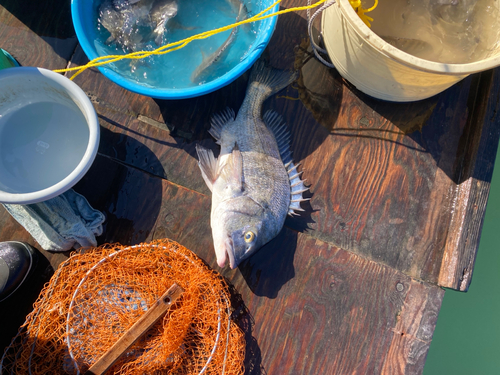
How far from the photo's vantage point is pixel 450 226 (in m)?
2.51

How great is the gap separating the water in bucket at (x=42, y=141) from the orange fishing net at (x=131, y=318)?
695 millimetres

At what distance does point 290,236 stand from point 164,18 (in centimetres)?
212

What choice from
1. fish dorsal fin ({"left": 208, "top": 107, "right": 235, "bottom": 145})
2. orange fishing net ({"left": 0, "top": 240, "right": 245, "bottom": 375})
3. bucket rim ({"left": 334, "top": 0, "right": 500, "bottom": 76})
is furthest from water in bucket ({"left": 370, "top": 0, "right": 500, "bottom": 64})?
orange fishing net ({"left": 0, "top": 240, "right": 245, "bottom": 375})

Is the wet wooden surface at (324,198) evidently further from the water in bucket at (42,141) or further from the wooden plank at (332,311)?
the water in bucket at (42,141)

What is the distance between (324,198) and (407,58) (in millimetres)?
1275

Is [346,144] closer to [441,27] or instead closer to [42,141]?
[441,27]

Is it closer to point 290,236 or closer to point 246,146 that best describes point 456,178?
point 290,236

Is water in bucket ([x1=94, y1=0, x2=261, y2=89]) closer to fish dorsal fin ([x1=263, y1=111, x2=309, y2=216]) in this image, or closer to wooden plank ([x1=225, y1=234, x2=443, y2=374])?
fish dorsal fin ([x1=263, y1=111, x2=309, y2=216])

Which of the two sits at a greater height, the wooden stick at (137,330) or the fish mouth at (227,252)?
the fish mouth at (227,252)

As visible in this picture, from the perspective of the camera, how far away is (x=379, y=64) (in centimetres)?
192

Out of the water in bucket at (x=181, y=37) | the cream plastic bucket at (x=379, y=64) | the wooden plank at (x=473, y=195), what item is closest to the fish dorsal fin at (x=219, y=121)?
the water in bucket at (x=181, y=37)

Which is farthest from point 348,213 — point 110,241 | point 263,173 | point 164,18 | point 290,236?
point 164,18

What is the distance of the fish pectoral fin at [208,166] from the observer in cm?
239

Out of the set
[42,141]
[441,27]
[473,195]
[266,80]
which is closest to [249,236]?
[266,80]
